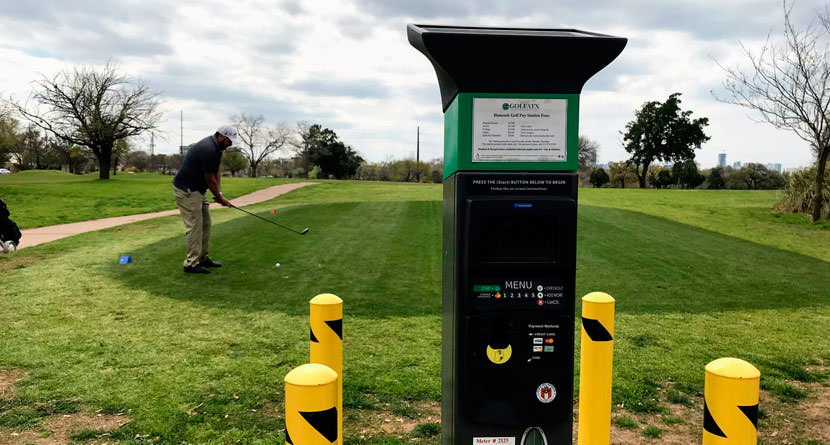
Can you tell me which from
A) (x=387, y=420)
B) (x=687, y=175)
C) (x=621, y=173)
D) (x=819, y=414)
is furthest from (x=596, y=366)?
(x=621, y=173)

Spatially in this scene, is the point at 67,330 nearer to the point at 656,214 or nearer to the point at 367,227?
the point at 367,227

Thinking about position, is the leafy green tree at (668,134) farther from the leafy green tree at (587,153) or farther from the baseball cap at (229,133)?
the baseball cap at (229,133)

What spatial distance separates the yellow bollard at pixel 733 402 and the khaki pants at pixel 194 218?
7761 millimetres

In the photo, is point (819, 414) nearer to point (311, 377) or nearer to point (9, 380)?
point (311, 377)

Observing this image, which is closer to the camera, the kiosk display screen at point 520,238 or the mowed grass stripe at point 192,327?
the kiosk display screen at point 520,238

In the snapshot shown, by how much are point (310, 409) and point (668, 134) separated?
2235 inches

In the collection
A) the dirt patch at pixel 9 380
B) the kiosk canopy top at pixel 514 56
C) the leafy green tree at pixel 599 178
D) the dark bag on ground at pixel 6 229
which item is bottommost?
the dirt patch at pixel 9 380

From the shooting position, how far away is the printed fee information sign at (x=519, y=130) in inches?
108

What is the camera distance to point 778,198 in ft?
72.7

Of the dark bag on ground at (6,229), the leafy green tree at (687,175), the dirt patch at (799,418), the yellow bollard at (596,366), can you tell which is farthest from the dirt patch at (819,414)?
the leafy green tree at (687,175)

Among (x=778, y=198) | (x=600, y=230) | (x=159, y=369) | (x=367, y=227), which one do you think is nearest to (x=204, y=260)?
(x=159, y=369)

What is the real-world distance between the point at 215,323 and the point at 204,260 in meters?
3.48

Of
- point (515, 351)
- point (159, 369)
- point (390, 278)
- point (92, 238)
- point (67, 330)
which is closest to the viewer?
point (515, 351)

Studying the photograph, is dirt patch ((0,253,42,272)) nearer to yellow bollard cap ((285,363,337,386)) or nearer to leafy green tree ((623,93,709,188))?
yellow bollard cap ((285,363,337,386))
